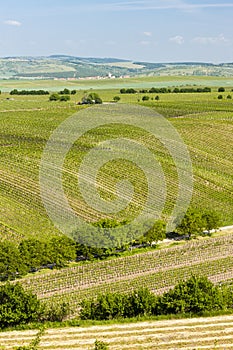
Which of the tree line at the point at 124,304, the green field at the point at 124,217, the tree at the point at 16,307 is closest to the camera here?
the green field at the point at 124,217

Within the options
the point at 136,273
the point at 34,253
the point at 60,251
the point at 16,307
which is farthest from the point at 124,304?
the point at 34,253

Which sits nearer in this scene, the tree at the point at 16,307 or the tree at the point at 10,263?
the tree at the point at 16,307

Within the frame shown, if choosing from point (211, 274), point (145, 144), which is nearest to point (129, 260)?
point (211, 274)

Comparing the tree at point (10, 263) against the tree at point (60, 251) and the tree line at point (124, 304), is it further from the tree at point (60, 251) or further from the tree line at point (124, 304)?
the tree line at point (124, 304)

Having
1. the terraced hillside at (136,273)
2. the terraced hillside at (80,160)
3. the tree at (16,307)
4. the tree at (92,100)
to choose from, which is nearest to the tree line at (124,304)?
the tree at (16,307)

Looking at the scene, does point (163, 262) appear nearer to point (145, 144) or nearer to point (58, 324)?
point (58, 324)

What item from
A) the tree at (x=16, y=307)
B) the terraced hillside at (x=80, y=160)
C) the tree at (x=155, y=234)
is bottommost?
the tree at (x=16, y=307)

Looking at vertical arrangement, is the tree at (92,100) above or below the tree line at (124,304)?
above
